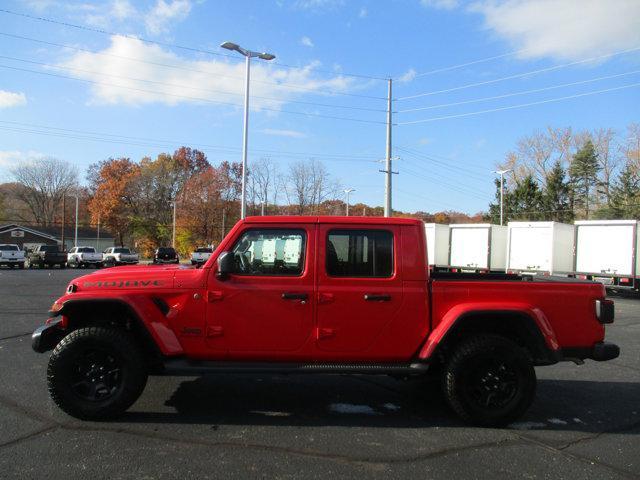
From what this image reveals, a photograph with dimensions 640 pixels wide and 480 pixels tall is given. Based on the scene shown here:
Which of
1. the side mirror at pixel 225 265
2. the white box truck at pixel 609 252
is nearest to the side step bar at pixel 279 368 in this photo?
the side mirror at pixel 225 265

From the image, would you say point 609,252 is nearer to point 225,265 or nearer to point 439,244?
point 439,244

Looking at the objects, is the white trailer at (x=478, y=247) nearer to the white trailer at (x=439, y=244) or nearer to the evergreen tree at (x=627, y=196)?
the white trailer at (x=439, y=244)

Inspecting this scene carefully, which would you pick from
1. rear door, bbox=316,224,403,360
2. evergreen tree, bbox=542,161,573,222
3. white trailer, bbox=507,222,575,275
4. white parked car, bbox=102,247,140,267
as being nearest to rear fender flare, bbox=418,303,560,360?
rear door, bbox=316,224,403,360

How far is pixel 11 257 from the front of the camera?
123 feet

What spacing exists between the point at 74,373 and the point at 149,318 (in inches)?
33.9

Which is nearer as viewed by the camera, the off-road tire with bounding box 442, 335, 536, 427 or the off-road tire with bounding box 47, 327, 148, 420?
the off-road tire with bounding box 47, 327, 148, 420

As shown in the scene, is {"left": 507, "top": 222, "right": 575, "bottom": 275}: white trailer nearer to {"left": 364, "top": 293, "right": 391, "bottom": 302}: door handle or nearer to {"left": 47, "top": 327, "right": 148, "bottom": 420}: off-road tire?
{"left": 364, "top": 293, "right": 391, "bottom": 302}: door handle

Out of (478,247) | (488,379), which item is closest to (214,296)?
(488,379)

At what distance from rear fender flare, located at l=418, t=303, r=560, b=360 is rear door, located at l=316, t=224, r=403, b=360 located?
42 cm

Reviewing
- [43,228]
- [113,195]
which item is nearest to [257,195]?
[113,195]

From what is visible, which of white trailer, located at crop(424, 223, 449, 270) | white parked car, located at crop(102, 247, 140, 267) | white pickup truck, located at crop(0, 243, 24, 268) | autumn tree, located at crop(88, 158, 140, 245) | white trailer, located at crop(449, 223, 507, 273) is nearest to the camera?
white trailer, located at crop(449, 223, 507, 273)

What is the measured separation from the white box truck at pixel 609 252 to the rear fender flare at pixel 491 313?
54.2 feet

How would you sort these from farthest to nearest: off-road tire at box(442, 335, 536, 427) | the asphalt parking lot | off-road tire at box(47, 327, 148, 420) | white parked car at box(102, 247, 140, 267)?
white parked car at box(102, 247, 140, 267) → off-road tire at box(442, 335, 536, 427) → off-road tire at box(47, 327, 148, 420) → the asphalt parking lot

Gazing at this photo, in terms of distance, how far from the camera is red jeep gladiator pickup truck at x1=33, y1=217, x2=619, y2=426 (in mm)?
4715
